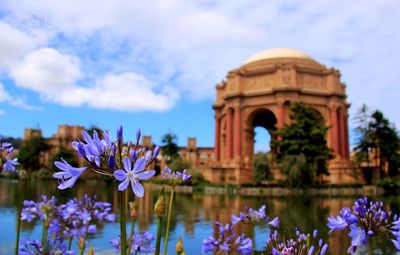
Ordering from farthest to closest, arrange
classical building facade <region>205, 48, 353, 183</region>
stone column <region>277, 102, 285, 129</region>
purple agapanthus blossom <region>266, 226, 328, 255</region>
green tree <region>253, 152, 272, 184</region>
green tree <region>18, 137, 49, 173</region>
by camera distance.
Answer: green tree <region>18, 137, 49, 173</region> → classical building facade <region>205, 48, 353, 183</region> → stone column <region>277, 102, 285, 129</region> → green tree <region>253, 152, 272, 184</region> → purple agapanthus blossom <region>266, 226, 328, 255</region>

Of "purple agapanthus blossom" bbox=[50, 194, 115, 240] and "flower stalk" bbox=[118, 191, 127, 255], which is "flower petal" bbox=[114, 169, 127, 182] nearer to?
"flower stalk" bbox=[118, 191, 127, 255]

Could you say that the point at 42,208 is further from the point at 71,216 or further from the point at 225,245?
the point at 225,245

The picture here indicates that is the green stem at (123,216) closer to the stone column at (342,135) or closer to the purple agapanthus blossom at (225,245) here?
the purple agapanthus blossom at (225,245)

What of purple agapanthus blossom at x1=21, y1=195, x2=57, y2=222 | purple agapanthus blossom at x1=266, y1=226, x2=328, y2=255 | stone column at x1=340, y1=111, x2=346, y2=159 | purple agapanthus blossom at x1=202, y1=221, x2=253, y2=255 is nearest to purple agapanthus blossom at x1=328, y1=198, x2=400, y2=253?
purple agapanthus blossom at x1=266, y1=226, x2=328, y2=255

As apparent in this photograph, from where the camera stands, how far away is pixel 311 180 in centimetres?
2891

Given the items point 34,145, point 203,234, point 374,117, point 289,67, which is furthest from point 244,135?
point 34,145

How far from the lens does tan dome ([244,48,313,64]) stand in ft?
148

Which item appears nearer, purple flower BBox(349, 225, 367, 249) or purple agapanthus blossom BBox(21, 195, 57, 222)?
purple flower BBox(349, 225, 367, 249)

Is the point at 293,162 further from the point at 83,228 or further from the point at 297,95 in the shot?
the point at 83,228

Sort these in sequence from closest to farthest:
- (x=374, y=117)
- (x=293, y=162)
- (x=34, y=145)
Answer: (x=293, y=162)
(x=374, y=117)
(x=34, y=145)

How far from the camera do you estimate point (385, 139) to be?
1501 inches

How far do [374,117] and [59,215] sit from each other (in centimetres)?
3932

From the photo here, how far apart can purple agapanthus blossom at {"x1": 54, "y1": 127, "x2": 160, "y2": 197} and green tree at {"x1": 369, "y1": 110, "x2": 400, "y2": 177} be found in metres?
40.1

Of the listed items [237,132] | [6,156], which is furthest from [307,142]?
[6,156]
